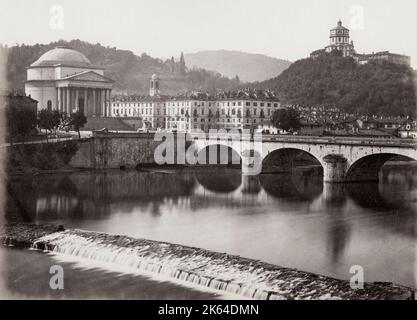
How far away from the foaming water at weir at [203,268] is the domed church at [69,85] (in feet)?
176

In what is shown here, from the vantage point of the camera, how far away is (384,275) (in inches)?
951

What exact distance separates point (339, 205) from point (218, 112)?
2027 inches

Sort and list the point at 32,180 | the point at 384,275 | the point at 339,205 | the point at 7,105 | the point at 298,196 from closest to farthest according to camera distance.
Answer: the point at 384,275
the point at 339,205
the point at 298,196
the point at 32,180
the point at 7,105

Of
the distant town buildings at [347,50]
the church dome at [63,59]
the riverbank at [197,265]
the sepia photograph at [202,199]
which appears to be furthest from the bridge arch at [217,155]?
the distant town buildings at [347,50]

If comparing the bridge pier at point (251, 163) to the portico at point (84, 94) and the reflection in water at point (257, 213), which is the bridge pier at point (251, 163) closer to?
the reflection in water at point (257, 213)

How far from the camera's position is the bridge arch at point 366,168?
5000cm

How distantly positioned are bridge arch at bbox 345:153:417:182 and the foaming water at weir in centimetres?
2645

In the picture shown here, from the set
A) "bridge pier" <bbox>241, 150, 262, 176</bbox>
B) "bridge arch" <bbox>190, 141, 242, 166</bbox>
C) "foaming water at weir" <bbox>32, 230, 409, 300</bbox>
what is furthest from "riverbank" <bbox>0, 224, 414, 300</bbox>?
"bridge arch" <bbox>190, 141, 242, 166</bbox>

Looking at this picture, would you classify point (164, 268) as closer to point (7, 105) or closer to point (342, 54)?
point (7, 105)

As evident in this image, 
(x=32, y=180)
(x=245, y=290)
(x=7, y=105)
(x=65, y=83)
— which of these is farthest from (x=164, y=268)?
(x=65, y=83)

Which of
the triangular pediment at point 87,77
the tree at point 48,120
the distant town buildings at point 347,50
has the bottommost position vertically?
the tree at point 48,120

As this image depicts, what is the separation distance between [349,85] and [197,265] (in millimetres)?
92297

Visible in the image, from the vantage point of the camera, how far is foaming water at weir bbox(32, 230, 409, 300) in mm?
21328

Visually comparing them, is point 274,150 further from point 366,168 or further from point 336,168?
Result: point 366,168
